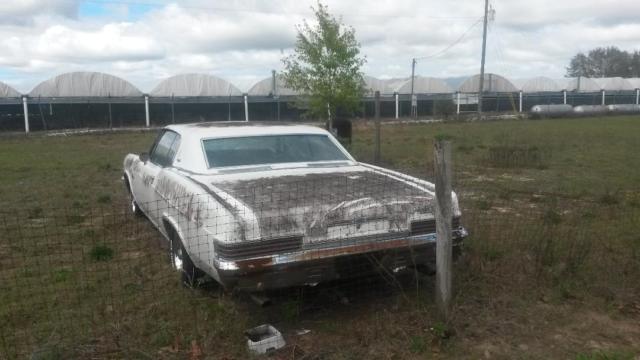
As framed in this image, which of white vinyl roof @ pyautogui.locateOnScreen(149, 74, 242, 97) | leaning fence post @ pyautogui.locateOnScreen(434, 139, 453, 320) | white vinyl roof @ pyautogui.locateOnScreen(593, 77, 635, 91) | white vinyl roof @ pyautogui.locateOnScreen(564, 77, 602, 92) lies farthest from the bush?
white vinyl roof @ pyautogui.locateOnScreen(593, 77, 635, 91)

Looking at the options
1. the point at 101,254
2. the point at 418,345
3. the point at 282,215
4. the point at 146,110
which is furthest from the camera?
the point at 146,110

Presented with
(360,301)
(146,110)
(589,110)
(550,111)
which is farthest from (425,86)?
(360,301)

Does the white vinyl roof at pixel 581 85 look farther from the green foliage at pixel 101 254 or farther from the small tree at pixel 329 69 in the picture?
the green foliage at pixel 101 254

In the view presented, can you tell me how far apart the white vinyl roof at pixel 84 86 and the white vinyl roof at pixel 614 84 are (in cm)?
4658

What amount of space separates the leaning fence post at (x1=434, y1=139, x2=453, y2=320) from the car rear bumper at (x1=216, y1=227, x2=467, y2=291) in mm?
253

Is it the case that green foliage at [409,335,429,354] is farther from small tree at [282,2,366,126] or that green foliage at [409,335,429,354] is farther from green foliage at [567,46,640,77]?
green foliage at [567,46,640,77]

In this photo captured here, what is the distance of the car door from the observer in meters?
5.66

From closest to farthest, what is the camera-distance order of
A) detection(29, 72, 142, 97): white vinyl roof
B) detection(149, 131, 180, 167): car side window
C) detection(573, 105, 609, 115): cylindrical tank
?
1. detection(149, 131, 180, 167): car side window
2. detection(29, 72, 142, 97): white vinyl roof
3. detection(573, 105, 609, 115): cylindrical tank

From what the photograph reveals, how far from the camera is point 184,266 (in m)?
4.58

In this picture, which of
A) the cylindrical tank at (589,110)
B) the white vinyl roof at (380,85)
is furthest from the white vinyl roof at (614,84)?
the white vinyl roof at (380,85)

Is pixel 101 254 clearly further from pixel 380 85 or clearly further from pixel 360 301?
pixel 380 85

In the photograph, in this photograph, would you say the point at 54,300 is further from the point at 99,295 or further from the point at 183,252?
the point at 183,252

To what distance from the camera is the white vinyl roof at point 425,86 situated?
4738 cm

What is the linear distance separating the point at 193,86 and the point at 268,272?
36887 millimetres
